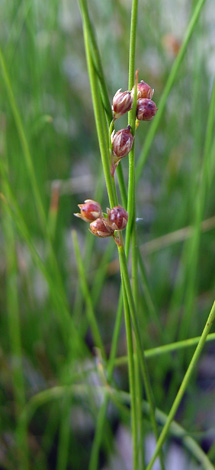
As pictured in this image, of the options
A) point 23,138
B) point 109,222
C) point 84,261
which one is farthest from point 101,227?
point 84,261

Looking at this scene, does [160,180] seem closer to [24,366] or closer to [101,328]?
[101,328]

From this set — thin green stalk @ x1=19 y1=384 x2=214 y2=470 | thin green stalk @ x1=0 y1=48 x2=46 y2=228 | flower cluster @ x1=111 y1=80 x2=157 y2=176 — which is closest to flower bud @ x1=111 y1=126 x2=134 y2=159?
flower cluster @ x1=111 y1=80 x2=157 y2=176

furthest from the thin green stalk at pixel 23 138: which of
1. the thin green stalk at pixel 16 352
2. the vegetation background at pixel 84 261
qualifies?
the thin green stalk at pixel 16 352

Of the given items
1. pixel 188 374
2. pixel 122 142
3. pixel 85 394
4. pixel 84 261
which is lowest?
pixel 85 394

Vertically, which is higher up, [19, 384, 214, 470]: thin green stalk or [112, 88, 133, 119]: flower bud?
[112, 88, 133, 119]: flower bud

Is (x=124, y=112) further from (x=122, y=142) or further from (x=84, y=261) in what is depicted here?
(x=84, y=261)

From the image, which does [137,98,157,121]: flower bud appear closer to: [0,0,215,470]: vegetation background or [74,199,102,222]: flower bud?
[74,199,102,222]: flower bud
